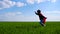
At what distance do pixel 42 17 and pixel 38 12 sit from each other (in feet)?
1.65

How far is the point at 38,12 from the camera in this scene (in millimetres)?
13461

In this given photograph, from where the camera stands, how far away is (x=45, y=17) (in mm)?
13508

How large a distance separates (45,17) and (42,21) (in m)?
0.40

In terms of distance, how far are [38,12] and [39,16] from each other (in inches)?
14.1

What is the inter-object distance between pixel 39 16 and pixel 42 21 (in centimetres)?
48

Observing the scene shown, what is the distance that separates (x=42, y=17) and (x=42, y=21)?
12.3 inches

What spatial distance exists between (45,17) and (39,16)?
0.48m

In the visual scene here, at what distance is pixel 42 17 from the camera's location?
13.5m

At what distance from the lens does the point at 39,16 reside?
1361cm

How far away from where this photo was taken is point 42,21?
13461mm

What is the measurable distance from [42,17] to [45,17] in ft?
0.79
